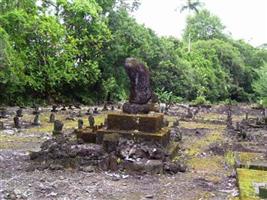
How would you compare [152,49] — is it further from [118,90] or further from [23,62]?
[23,62]

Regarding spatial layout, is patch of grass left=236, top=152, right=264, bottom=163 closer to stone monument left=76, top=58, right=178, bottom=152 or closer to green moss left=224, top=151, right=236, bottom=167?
green moss left=224, top=151, right=236, bottom=167

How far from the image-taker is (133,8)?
116 feet

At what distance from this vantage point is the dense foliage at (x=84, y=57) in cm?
2411

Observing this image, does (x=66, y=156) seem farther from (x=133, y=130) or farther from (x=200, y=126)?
(x=200, y=126)

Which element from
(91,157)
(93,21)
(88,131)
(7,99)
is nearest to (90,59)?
(93,21)

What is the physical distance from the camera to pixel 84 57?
94.2 feet

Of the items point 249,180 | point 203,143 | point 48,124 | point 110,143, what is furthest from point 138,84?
point 48,124

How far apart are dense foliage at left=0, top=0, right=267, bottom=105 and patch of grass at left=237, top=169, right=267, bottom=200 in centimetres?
1402

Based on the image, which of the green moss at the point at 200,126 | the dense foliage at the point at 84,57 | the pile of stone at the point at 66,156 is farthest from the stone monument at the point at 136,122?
the dense foliage at the point at 84,57

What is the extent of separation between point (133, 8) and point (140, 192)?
28.8 meters

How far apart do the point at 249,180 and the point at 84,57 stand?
70.7 feet

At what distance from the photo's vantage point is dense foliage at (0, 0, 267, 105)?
79.1 feet

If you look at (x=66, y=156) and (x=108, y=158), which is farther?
(x=66, y=156)

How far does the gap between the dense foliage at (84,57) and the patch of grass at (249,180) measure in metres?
14.0
